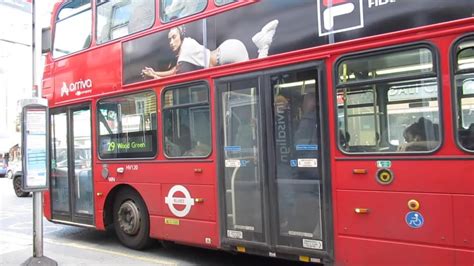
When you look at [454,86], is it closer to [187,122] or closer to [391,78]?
[391,78]

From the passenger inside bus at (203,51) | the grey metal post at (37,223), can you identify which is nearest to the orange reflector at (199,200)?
the passenger inside bus at (203,51)

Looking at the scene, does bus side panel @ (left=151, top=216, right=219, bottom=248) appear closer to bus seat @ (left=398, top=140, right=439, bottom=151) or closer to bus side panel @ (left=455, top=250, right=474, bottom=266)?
bus seat @ (left=398, top=140, right=439, bottom=151)

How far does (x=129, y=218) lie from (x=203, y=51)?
2.77 meters

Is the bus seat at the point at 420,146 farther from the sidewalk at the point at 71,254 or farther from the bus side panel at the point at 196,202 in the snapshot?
the sidewalk at the point at 71,254

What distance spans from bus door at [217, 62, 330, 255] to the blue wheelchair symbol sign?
0.81 m

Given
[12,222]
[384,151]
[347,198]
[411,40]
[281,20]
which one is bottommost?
[12,222]

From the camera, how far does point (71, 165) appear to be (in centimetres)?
746

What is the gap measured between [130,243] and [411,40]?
15.8 feet

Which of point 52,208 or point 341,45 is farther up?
point 341,45

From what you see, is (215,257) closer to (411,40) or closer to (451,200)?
(451,200)

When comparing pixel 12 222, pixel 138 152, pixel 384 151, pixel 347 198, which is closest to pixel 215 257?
pixel 138 152

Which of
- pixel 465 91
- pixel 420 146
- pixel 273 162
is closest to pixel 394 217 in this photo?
pixel 420 146

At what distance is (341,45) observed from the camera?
14.3ft

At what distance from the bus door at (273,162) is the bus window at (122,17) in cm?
177
